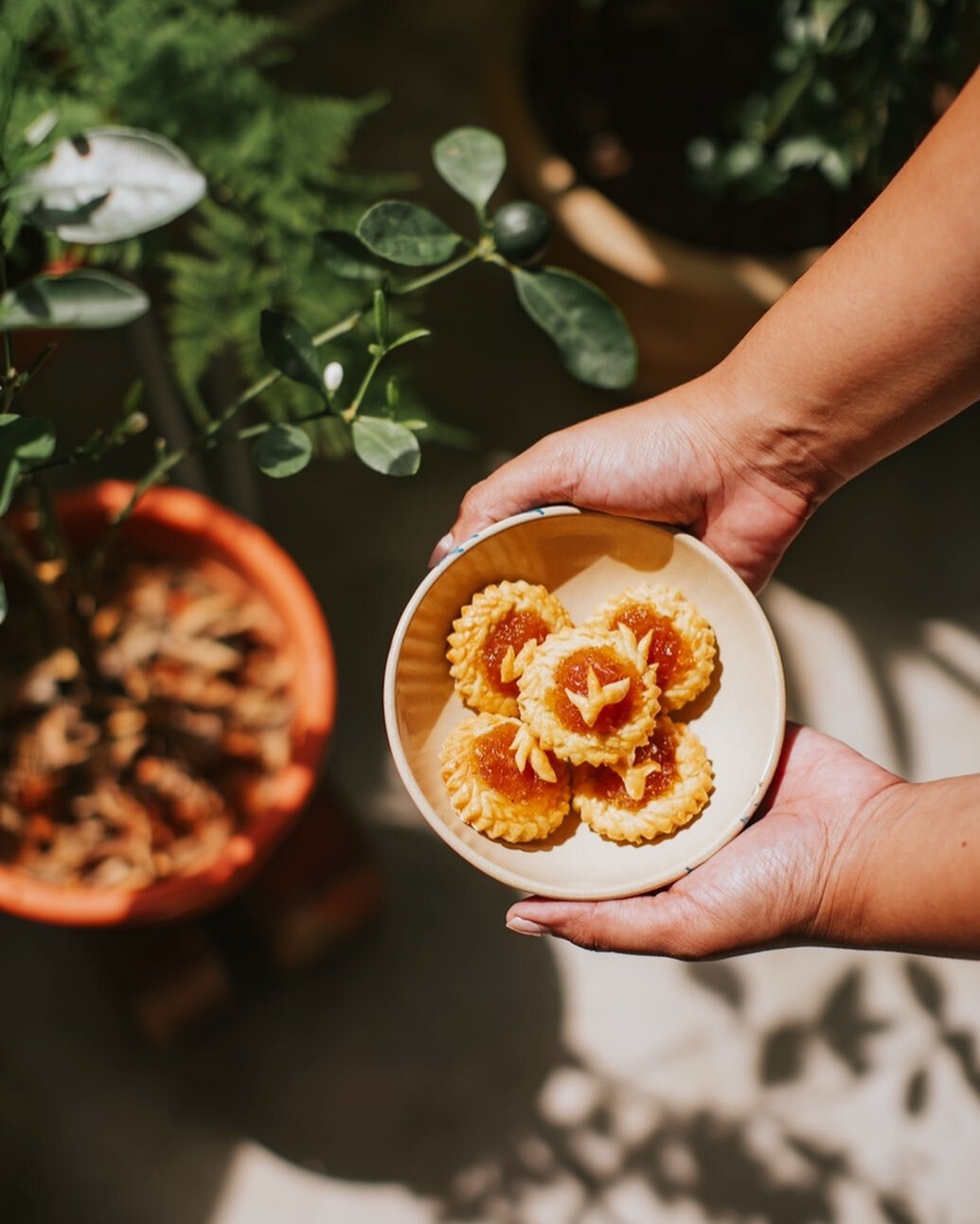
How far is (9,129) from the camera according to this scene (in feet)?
2.72

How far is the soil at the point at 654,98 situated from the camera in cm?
142

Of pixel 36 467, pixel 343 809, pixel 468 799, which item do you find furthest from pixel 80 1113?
pixel 36 467

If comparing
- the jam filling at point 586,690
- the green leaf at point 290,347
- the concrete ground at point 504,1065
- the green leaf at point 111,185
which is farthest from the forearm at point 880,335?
the concrete ground at point 504,1065

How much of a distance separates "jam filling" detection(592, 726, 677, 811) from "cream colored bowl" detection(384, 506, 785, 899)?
0.11ft

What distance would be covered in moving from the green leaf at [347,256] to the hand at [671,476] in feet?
0.61

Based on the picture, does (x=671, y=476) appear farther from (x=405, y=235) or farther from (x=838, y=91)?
(x=838, y=91)

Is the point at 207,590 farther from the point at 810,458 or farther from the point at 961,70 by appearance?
the point at 961,70

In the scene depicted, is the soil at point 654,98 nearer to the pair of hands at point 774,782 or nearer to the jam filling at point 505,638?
the pair of hands at point 774,782

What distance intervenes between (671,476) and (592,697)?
0.22m

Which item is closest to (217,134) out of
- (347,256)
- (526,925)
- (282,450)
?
(347,256)

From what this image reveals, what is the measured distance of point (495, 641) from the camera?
83 cm

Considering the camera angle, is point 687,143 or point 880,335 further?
point 687,143

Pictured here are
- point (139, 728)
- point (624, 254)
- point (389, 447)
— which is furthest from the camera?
point (624, 254)

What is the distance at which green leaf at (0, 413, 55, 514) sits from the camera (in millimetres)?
557
